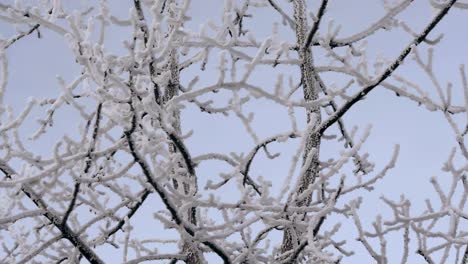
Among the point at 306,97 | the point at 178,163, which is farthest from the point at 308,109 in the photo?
the point at 178,163

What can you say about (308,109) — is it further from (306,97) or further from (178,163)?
(178,163)

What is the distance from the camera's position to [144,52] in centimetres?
357

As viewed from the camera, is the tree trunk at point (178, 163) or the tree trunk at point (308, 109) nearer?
the tree trunk at point (178, 163)

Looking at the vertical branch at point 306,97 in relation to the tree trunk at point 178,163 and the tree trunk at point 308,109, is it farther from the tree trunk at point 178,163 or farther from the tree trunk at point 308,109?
the tree trunk at point 178,163

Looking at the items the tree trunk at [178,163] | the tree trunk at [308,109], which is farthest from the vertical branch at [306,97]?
the tree trunk at [178,163]

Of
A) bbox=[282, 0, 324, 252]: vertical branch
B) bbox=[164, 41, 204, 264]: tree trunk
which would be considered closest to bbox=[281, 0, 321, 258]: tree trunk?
bbox=[282, 0, 324, 252]: vertical branch

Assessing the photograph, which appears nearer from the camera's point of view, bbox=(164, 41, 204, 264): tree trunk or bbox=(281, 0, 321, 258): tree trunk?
bbox=(164, 41, 204, 264): tree trunk

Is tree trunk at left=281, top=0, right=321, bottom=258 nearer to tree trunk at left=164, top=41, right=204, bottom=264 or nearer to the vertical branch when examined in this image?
the vertical branch

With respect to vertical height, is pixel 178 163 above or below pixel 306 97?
below

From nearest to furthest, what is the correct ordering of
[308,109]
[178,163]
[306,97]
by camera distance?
[178,163] < [306,97] < [308,109]

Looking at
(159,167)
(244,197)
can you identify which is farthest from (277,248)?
(159,167)

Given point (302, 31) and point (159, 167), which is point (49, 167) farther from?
point (302, 31)

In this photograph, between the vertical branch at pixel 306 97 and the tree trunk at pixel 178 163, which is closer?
the tree trunk at pixel 178 163

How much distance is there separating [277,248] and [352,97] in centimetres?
143
